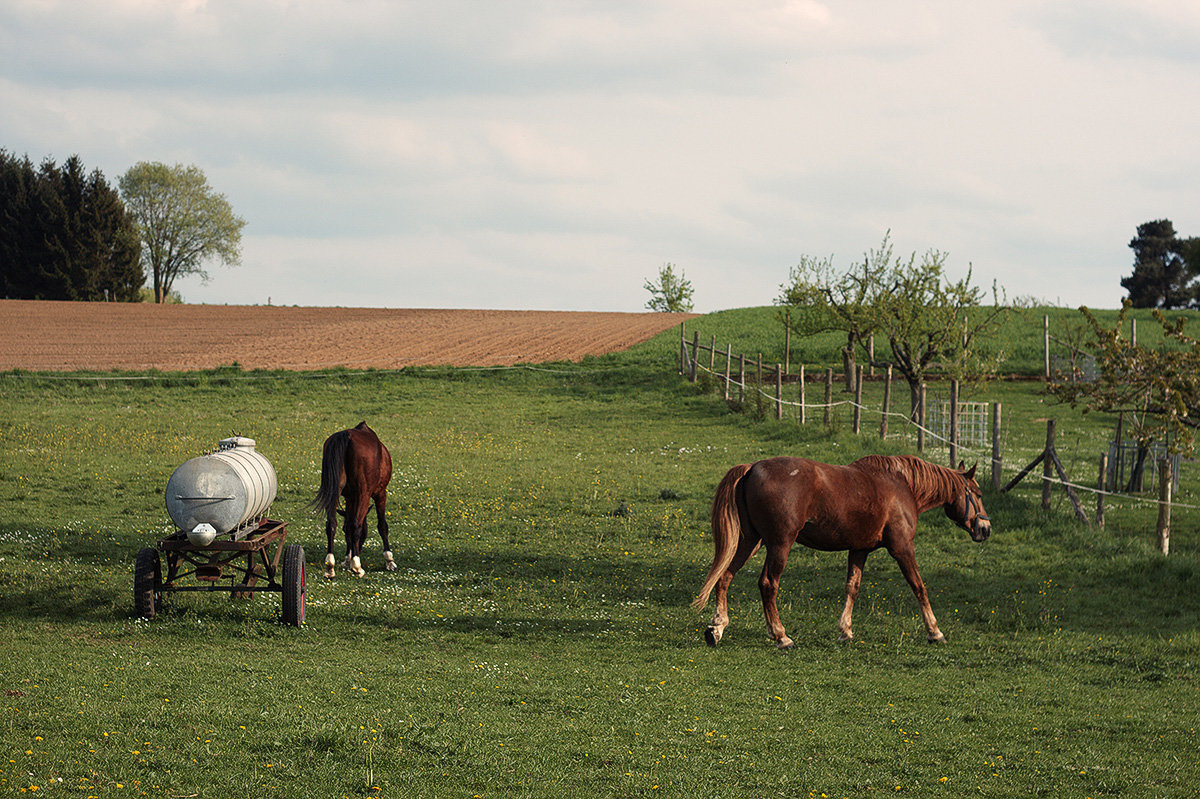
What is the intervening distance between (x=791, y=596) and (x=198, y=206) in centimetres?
8670

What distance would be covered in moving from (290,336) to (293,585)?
165 feet

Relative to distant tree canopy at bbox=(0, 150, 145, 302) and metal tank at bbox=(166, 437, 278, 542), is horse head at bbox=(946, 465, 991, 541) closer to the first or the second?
metal tank at bbox=(166, 437, 278, 542)

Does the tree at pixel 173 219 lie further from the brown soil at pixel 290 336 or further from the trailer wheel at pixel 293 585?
the trailer wheel at pixel 293 585

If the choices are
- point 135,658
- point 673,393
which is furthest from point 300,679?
point 673,393

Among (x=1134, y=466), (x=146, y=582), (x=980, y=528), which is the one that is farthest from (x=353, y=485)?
(x=1134, y=466)

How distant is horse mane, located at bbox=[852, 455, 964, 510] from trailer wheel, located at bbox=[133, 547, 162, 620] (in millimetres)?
9075

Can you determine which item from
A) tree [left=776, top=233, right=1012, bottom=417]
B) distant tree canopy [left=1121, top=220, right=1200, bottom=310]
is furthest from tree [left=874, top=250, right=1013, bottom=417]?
distant tree canopy [left=1121, top=220, right=1200, bottom=310]

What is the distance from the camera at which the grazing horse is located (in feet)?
51.5

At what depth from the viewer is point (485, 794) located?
750cm

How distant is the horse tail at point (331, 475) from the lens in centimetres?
1554

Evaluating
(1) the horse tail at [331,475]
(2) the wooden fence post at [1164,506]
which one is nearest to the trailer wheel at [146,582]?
(1) the horse tail at [331,475]

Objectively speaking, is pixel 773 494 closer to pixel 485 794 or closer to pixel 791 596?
pixel 791 596

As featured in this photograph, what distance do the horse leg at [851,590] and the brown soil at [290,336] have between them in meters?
35.3

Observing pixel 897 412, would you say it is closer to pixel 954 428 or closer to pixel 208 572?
pixel 954 428
